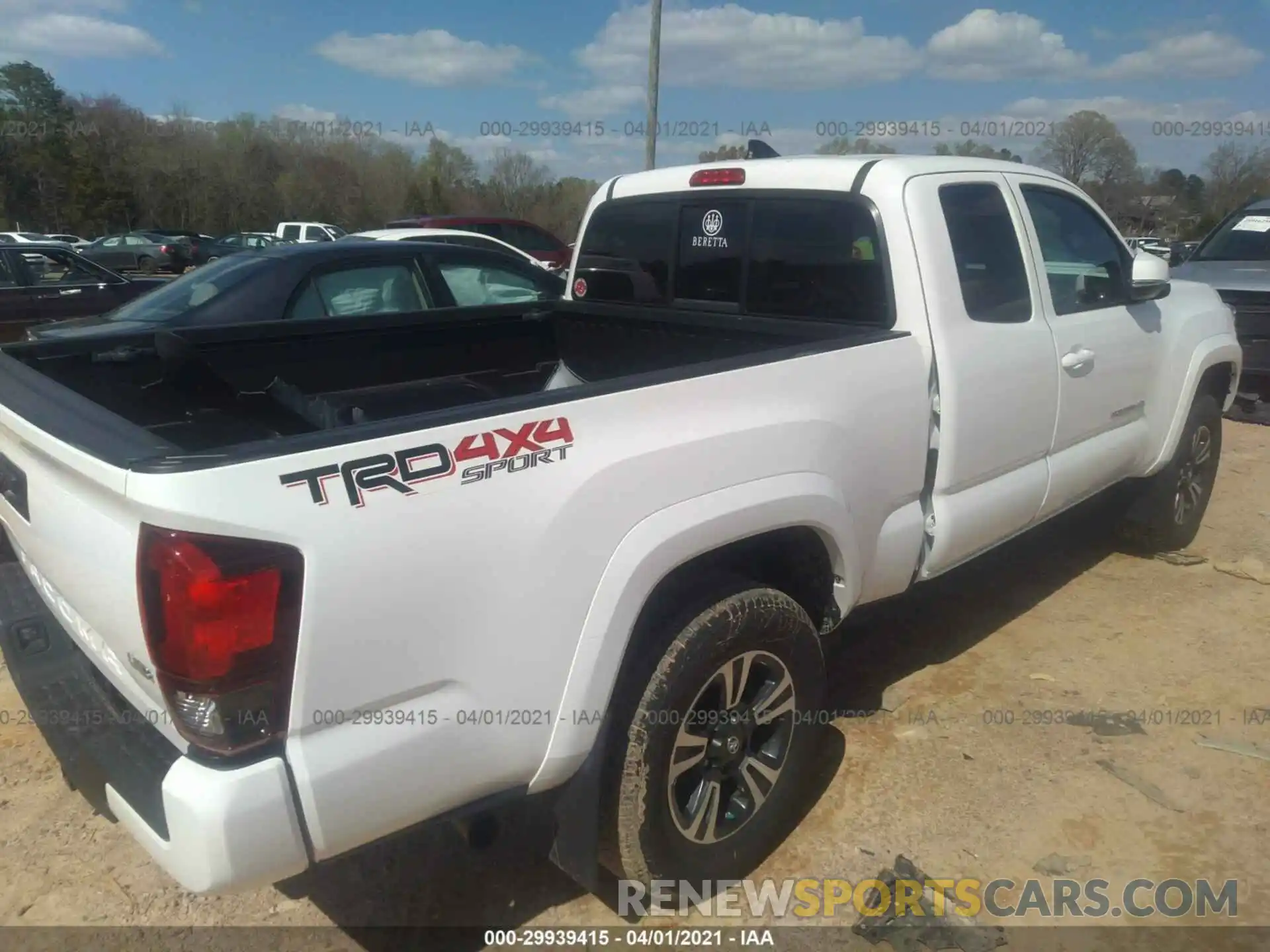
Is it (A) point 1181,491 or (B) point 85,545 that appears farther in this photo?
(A) point 1181,491

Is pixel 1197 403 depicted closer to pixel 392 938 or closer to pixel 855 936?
pixel 855 936

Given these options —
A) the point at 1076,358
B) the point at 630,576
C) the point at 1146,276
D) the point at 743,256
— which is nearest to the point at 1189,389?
the point at 1146,276

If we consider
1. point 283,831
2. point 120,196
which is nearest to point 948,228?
point 283,831

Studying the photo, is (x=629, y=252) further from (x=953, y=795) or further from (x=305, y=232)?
(x=305, y=232)

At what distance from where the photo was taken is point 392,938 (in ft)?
8.41

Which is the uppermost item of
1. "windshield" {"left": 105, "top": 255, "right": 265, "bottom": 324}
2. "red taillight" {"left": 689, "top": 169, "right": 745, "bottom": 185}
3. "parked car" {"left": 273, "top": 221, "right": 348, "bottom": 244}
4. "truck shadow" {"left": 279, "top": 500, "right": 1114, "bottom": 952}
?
"red taillight" {"left": 689, "top": 169, "right": 745, "bottom": 185}

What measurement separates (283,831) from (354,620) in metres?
0.41

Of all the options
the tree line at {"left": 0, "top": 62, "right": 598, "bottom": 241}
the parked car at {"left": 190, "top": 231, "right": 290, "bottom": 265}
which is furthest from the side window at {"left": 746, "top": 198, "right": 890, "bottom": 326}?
the tree line at {"left": 0, "top": 62, "right": 598, "bottom": 241}

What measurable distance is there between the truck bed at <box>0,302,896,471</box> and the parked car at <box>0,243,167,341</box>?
6.53m

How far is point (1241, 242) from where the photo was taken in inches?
374

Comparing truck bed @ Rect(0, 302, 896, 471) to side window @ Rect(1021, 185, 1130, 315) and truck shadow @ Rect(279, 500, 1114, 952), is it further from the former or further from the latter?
side window @ Rect(1021, 185, 1130, 315)

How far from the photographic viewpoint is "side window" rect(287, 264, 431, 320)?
19.6 ft

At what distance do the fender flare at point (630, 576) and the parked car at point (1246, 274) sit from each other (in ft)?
Answer: 23.6

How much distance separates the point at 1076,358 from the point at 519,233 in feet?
45.7
